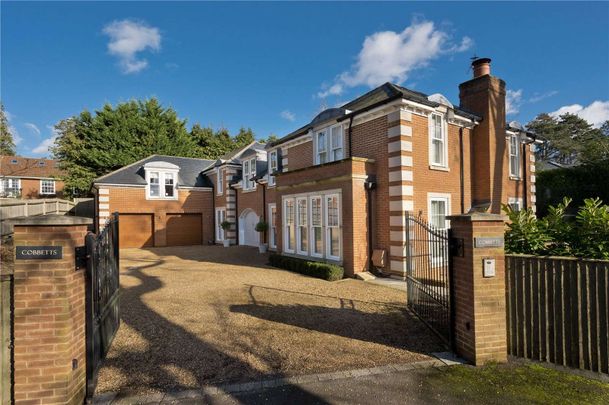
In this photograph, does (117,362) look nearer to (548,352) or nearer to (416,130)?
(548,352)

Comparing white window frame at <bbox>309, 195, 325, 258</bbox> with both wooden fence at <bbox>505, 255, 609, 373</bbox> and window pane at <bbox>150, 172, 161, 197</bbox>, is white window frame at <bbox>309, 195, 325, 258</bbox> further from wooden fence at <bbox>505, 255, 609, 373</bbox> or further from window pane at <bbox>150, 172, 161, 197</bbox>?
window pane at <bbox>150, 172, 161, 197</bbox>

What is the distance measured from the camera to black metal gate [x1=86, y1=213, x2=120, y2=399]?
387 cm

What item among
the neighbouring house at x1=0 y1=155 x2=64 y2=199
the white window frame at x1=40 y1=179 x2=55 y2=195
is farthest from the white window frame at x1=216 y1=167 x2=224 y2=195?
the white window frame at x1=40 y1=179 x2=55 y2=195

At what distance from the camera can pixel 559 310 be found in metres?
4.30

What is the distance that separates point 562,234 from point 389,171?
20.8 feet

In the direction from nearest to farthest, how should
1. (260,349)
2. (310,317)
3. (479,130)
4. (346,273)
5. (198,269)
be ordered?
(260,349) → (310,317) → (346,273) → (198,269) → (479,130)

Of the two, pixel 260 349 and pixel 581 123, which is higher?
pixel 581 123

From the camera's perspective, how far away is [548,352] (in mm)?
4363

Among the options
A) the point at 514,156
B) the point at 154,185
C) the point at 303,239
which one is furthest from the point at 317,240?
the point at 154,185

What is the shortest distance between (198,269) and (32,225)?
1007cm

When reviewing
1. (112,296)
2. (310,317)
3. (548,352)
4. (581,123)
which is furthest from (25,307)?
(581,123)

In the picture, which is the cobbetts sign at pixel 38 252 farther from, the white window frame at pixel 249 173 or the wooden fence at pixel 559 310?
the white window frame at pixel 249 173

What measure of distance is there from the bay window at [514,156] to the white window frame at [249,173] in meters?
14.5

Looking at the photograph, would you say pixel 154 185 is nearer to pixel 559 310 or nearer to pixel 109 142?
pixel 109 142
